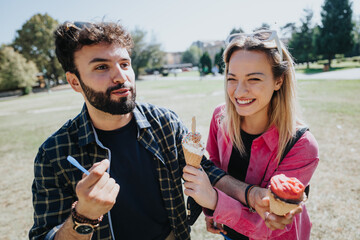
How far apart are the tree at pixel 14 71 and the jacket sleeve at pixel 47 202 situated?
1940 inches

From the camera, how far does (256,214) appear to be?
1.77 meters

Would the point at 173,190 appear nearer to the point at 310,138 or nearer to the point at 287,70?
the point at 310,138

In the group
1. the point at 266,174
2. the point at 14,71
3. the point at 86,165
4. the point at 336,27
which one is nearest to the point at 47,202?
the point at 86,165

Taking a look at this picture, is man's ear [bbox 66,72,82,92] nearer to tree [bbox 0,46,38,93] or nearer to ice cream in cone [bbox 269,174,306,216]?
ice cream in cone [bbox 269,174,306,216]

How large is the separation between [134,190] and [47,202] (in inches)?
26.7

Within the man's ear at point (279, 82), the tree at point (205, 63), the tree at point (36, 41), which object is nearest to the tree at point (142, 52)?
the tree at point (36, 41)

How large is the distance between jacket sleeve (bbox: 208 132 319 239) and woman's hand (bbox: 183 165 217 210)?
0.10 meters

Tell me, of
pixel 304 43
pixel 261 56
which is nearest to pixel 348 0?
pixel 304 43

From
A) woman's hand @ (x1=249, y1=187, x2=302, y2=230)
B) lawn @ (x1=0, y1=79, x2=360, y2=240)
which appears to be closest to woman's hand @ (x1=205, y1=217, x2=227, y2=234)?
woman's hand @ (x1=249, y1=187, x2=302, y2=230)

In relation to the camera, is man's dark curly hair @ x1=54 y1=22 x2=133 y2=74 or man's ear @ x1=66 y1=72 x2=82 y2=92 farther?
man's ear @ x1=66 y1=72 x2=82 y2=92

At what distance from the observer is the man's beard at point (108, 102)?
6.35 feet

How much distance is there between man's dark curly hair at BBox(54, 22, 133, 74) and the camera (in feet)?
6.26

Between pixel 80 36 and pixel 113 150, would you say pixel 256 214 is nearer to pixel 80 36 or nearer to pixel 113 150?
pixel 113 150

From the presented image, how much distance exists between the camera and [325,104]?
35.3 feet
